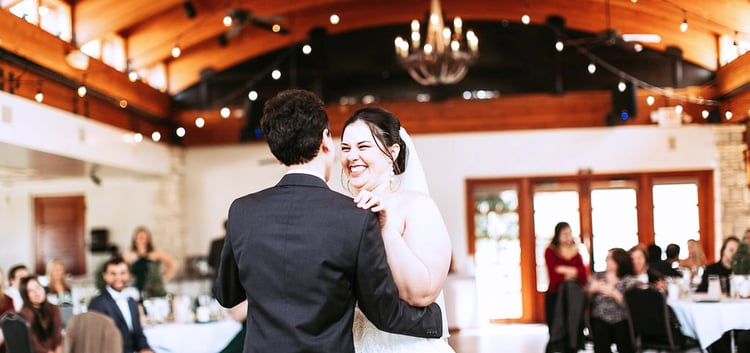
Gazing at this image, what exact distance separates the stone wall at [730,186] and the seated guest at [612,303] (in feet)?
17.3

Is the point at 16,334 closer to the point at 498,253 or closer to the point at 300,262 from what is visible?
the point at 300,262

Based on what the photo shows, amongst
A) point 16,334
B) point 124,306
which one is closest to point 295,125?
point 124,306

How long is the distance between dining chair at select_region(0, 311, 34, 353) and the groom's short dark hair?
4.40 metres

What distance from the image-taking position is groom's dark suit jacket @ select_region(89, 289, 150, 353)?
6.02 metres

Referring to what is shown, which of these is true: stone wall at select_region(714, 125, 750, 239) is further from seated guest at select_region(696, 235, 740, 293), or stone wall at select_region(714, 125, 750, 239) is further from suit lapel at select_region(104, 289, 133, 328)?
suit lapel at select_region(104, 289, 133, 328)

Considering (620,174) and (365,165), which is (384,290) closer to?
(365,165)

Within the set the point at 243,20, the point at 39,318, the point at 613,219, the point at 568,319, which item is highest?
the point at 243,20

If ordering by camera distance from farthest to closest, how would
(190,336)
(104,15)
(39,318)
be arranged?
(104,15) < (190,336) < (39,318)

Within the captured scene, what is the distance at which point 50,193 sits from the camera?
14.9 meters

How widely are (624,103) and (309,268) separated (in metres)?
11.3

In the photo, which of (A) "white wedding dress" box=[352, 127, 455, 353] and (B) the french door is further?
(B) the french door

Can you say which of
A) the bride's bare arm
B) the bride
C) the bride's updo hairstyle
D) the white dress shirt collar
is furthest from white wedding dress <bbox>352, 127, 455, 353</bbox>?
the white dress shirt collar

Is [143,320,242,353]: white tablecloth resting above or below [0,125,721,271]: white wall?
below

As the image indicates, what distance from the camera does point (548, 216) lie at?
13734 mm
